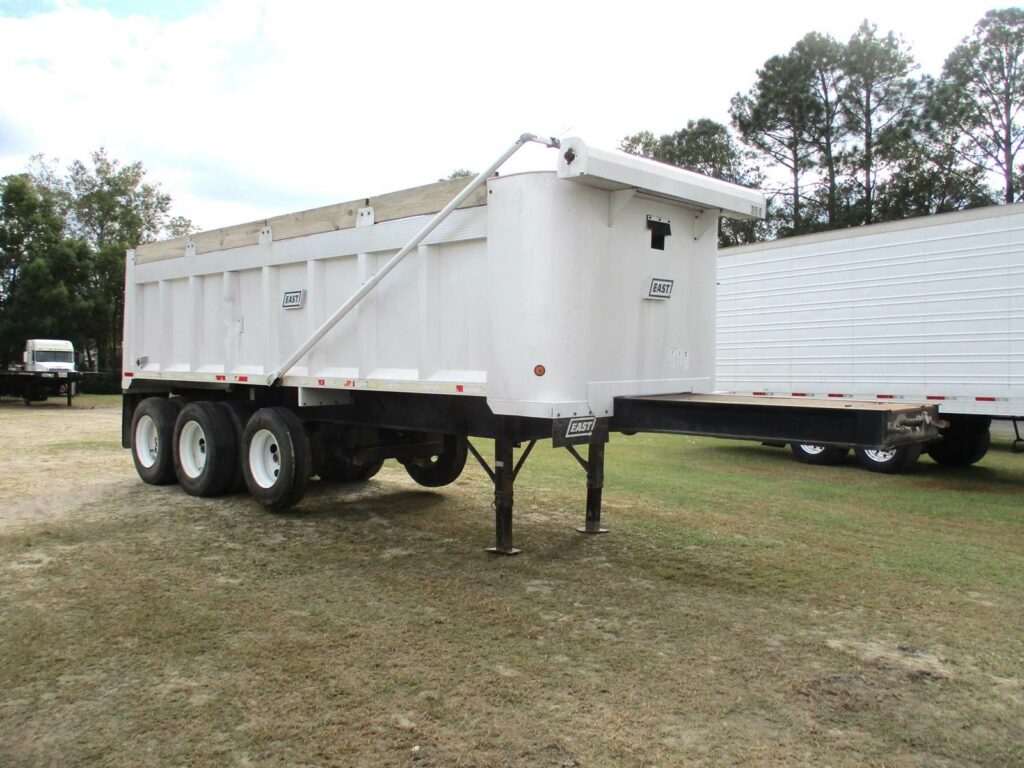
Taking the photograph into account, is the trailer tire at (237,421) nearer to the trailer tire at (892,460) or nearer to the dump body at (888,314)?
the dump body at (888,314)

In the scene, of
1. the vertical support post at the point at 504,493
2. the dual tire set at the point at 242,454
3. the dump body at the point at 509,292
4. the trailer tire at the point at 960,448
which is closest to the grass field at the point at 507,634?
the vertical support post at the point at 504,493

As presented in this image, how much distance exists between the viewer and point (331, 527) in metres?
7.75

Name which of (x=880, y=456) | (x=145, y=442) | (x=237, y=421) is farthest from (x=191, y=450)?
(x=880, y=456)

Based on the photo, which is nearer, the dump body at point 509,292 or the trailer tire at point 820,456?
the dump body at point 509,292

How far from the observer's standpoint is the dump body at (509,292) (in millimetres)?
5684

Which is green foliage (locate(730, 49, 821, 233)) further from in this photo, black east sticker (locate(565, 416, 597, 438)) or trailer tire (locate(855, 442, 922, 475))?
black east sticker (locate(565, 416, 597, 438))

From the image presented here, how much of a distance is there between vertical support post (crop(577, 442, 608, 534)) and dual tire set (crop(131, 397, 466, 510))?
1.58 meters

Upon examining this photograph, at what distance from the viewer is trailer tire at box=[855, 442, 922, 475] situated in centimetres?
1136

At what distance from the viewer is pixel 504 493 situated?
6555mm

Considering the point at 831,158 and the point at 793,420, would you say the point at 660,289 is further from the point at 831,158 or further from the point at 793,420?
the point at 831,158

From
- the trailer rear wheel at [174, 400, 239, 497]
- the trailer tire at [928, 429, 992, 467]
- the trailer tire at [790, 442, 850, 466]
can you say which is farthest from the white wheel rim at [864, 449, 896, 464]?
the trailer rear wheel at [174, 400, 239, 497]

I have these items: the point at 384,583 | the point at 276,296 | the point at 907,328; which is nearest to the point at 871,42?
the point at 907,328

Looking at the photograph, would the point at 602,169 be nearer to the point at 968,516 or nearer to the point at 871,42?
the point at 968,516

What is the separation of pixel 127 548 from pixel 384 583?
2.44m
